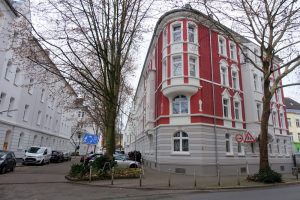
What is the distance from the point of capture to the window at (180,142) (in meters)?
21.8

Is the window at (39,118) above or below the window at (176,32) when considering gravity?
below

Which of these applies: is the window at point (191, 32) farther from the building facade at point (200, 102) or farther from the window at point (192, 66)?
the window at point (192, 66)

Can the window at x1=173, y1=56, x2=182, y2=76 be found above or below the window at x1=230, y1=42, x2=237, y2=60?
below

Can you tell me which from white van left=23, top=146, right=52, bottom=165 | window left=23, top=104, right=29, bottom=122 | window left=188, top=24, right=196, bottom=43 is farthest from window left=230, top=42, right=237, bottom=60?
window left=23, top=104, right=29, bottom=122

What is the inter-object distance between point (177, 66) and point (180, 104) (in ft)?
12.0

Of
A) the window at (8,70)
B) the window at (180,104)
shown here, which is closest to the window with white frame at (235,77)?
the window at (180,104)

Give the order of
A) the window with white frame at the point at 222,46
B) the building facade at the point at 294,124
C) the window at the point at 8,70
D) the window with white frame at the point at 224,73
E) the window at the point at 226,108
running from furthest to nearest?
the building facade at the point at 294,124, the window at the point at 8,70, the window with white frame at the point at 222,46, the window with white frame at the point at 224,73, the window at the point at 226,108

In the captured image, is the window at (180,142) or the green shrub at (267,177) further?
the window at (180,142)

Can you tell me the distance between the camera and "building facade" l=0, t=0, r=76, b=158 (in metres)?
26.0

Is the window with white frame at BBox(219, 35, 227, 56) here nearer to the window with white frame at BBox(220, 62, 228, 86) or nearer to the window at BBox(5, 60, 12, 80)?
the window with white frame at BBox(220, 62, 228, 86)

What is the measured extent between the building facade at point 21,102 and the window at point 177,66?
9907 mm

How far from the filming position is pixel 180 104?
23.1 m

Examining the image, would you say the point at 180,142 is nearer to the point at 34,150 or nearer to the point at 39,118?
the point at 34,150

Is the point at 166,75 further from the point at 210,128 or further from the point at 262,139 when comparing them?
the point at 262,139
